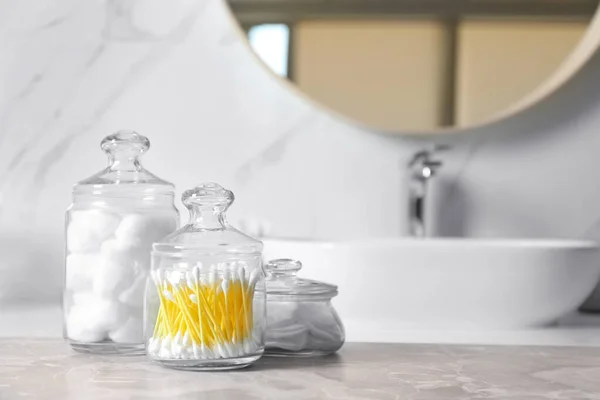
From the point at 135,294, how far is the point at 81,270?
2.5 inches

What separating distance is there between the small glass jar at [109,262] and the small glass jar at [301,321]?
13 centimetres

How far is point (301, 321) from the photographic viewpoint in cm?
83

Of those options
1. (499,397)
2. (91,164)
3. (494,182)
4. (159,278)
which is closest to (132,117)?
(91,164)

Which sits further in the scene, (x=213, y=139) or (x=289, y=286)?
(x=213, y=139)

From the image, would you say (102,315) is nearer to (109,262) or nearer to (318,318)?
(109,262)

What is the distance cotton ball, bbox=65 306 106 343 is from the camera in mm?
829

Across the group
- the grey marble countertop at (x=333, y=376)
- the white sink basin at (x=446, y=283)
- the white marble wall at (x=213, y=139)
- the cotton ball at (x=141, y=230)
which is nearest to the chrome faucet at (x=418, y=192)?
the white marble wall at (x=213, y=139)

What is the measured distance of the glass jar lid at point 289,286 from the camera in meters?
0.83

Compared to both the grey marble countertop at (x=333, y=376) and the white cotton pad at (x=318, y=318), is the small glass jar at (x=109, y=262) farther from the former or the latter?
the white cotton pad at (x=318, y=318)

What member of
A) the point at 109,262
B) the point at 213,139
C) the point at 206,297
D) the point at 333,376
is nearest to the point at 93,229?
the point at 109,262

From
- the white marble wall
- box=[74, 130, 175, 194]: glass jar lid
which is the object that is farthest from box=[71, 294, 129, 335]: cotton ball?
the white marble wall

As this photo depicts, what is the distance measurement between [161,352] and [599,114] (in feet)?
3.41

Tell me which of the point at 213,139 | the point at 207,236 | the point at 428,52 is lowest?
the point at 207,236

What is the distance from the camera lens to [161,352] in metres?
0.75
